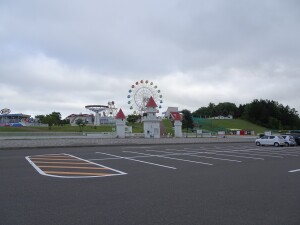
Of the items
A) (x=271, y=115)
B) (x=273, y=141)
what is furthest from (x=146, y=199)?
(x=271, y=115)

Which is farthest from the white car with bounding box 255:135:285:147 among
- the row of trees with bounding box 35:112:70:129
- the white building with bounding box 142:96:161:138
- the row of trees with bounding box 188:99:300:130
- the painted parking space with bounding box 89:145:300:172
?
the row of trees with bounding box 188:99:300:130

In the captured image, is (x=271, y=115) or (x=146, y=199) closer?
(x=146, y=199)

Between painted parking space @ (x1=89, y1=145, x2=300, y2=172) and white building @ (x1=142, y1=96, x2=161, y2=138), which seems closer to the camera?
painted parking space @ (x1=89, y1=145, x2=300, y2=172)

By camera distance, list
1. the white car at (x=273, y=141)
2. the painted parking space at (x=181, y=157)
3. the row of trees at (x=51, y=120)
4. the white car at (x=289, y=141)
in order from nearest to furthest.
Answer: the painted parking space at (x=181, y=157)
the white car at (x=273, y=141)
the white car at (x=289, y=141)
the row of trees at (x=51, y=120)

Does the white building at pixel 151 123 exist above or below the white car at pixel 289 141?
above

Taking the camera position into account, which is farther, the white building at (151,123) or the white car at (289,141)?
the white building at (151,123)

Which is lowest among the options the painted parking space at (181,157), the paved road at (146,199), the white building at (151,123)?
the painted parking space at (181,157)

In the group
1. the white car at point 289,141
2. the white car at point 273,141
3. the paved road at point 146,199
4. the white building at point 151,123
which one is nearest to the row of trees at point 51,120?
the white building at point 151,123

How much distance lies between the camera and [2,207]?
703 cm

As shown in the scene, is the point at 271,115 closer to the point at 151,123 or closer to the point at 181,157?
the point at 151,123

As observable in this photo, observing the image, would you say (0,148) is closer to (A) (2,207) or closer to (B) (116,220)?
(A) (2,207)

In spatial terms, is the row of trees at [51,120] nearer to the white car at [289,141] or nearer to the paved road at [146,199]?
the white car at [289,141]

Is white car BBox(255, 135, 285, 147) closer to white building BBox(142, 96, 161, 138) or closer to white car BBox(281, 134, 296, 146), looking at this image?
white car BBox(281, 134, 296, 146)

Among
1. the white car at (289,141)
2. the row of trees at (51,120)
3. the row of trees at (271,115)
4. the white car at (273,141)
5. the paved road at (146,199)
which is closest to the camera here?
the paved road at (146,199)
